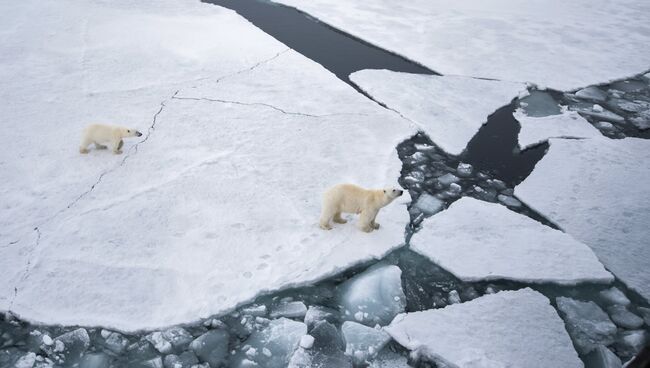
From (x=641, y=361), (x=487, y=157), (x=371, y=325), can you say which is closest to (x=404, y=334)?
(x=371, y=325)

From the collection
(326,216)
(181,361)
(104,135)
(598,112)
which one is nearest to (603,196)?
(598,112)

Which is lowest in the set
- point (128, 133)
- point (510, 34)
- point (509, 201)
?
point (509, 201)

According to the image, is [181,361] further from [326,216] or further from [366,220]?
[366,220]

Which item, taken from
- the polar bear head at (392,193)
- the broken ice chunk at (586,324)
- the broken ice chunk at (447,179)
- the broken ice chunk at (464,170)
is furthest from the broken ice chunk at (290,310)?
the broken ice chunk at (464,170)

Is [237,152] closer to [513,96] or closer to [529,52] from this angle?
[513,96]

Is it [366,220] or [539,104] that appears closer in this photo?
[366,220]

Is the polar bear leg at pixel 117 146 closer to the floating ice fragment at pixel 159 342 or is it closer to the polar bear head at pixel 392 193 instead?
the floating ice fragment at pixel 159 342

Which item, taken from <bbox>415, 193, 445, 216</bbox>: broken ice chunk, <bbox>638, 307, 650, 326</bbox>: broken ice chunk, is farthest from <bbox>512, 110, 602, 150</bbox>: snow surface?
<bbox>638, 307, 650, 326</bbox>: broken ice chunk
